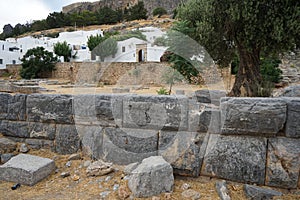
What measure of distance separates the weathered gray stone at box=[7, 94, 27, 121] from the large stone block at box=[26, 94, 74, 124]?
11cm

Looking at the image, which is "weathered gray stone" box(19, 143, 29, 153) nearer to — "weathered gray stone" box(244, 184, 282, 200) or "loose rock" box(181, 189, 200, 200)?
"loose rock" box(181, 189, 200, 200)

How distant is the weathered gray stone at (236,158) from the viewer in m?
3.11

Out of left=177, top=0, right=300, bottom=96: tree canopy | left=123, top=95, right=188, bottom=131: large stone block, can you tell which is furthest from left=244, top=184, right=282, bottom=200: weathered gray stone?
left=177, top=0, right=300, bottom=96: tree canopy

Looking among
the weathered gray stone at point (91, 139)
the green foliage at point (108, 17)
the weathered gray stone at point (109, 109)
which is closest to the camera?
the weathered gray stone at point (109, 109)

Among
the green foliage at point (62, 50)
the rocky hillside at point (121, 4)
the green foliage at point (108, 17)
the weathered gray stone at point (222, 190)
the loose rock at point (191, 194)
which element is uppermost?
the rocky hillside at point (121, 4)

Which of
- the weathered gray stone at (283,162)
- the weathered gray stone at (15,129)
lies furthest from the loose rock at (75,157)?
the weathered gray stone at (283,162)

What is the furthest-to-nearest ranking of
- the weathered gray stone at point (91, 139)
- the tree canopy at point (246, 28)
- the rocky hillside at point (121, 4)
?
the rocky hillside at point (121, 4) → the tree canopy at point (246, 28) → the weathered gray stone at point (91, 139)

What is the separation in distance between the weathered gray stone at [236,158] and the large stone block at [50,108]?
2.40 meters

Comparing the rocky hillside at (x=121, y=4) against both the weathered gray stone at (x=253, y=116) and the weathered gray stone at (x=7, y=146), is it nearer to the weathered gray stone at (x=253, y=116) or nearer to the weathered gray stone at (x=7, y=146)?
the weathered gray stone at (x=7, y=146)

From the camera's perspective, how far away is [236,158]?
125 inches

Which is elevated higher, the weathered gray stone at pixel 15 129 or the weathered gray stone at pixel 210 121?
the weathered gray stone at pixel 210 121

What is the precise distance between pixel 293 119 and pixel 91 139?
3024mm

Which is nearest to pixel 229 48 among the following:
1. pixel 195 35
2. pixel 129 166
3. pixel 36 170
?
pixel 195 35

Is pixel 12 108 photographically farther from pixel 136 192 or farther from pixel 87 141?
pixel 136 192
